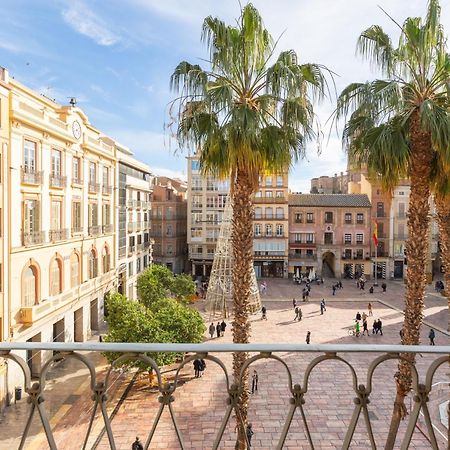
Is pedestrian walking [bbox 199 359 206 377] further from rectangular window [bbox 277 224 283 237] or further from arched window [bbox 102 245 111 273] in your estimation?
rectangular window [bbox 277 224 283 237]

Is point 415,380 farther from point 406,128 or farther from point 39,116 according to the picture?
point 39,116

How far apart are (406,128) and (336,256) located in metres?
43.4

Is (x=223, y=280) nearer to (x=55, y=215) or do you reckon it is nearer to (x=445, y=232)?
(x=55, y=215)

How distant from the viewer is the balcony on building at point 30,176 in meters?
18.6

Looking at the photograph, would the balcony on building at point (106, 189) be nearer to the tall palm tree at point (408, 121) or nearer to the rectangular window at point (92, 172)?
the rectangular window at point (92, 172)

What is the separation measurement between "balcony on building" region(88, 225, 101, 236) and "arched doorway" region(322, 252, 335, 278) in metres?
33.9

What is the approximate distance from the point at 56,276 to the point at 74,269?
96.2 inches

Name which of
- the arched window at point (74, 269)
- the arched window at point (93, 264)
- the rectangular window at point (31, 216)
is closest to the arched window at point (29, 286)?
the rectangular window at point (31, 216)

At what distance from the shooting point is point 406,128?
9.77 metres

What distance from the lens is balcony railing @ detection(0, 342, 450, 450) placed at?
8.61ft

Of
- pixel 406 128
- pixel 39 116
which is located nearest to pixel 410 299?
pixel 406 128

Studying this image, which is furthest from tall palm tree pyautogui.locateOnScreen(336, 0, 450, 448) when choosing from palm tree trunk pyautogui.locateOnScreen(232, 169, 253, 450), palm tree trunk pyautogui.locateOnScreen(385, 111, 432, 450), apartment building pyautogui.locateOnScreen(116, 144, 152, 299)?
apartment building pyautogui.locateOnScreen(116, 144, 152, 299)

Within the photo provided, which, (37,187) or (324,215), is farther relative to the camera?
(324,215)

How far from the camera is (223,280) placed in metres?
33.8
